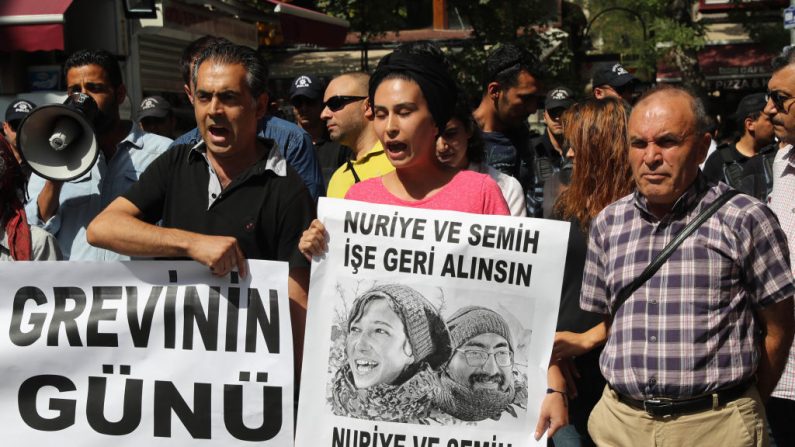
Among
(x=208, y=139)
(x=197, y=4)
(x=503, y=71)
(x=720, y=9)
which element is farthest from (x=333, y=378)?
(x=720, y=9)

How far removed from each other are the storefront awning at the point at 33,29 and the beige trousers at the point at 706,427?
7.10 m

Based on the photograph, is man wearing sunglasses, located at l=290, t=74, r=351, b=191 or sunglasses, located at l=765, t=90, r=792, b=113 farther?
man wearing sunglasses, located at l=290, t=74, r=351, b=191

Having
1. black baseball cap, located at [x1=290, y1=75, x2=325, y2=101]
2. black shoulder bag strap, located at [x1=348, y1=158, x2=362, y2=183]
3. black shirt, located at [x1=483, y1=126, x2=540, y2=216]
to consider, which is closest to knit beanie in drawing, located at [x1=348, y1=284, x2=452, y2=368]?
black shoulder bag strap, located at [x1=348, y1=158, x2=362, y2=183]

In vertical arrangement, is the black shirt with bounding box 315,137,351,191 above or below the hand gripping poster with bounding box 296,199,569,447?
above

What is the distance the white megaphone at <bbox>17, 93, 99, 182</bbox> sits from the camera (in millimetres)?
4250

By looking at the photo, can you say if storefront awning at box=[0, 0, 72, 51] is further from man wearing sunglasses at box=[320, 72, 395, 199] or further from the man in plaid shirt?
the man in plaid shirt

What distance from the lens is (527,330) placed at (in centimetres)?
326

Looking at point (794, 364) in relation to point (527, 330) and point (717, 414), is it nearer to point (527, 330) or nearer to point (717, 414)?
point (717, 414)

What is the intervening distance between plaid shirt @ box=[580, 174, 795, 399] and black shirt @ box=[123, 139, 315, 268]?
1.08 m

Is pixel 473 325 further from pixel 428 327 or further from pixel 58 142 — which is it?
pixel 58 142

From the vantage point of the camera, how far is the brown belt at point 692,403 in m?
3.10

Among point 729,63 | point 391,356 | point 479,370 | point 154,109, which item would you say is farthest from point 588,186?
point 729,63

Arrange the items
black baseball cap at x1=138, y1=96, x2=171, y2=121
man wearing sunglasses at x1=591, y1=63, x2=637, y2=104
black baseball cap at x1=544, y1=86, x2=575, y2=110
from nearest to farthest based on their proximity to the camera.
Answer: man wearing sunglasses at x1=591, y1=63, x2=637, y2=104
black baseball cap at x1=544, y1=86, x2=575, y2=110
black baseball cap at x1=138, y1=96, x2=171, y2=121

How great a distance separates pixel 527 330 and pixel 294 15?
35.1ft
